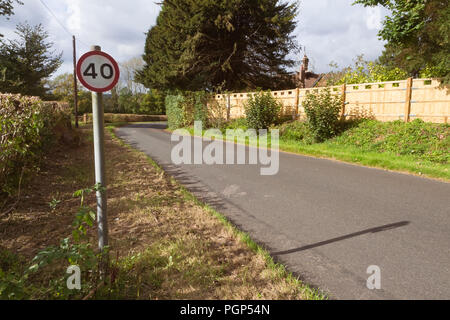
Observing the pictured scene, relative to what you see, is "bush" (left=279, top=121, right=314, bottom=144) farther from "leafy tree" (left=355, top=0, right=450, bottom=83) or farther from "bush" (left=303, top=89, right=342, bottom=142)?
"leafy tree" (left=355, top=0, right=450, bottom=83)

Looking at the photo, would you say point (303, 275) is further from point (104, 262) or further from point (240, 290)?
point (104, 262)

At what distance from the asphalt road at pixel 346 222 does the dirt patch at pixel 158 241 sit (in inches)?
17.8

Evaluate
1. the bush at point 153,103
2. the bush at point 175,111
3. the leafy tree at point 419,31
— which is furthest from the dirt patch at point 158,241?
the bush at point 153,103

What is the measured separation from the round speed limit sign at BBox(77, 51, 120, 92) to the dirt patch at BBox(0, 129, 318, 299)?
119 cm

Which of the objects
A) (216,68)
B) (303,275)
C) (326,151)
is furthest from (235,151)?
(216,68)

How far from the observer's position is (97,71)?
8.79ft

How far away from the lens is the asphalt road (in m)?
2.91

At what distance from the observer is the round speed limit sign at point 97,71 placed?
8.58 feet

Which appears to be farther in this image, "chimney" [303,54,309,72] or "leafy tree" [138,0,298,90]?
"chimney" [303,54,309,72]

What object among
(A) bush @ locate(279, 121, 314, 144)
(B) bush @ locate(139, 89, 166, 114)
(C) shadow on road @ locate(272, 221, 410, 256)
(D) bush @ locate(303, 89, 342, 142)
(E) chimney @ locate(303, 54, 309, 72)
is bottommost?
(C) shadow on road @ locate(272, 221, 410, 256)

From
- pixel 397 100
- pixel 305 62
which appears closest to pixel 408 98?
pixel 397 100

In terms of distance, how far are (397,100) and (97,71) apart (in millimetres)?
13094

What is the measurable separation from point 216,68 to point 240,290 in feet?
75.8

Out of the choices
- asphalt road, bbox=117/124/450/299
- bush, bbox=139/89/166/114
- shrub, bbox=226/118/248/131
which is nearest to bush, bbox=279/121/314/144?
shrub, bbox=226/118/248/131
